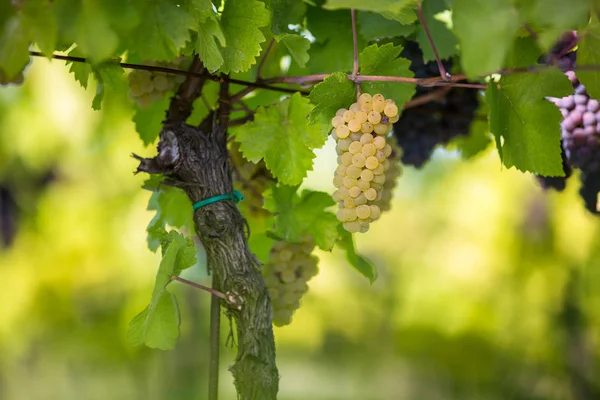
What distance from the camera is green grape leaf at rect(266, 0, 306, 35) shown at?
2.84ft

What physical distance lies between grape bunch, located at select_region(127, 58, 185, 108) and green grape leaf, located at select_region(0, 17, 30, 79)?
37 cm

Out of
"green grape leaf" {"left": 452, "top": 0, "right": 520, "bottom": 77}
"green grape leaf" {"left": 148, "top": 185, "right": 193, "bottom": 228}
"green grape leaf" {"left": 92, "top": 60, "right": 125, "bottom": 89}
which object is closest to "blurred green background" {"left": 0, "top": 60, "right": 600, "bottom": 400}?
"green grape leaf" {"left": 148, "top": 185, "right": 193, "bottom": 228}

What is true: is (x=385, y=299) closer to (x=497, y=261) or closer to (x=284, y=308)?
(x=497, y=261)

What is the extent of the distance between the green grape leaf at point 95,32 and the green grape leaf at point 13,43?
5 centimetres

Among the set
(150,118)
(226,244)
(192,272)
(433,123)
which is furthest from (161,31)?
(192,272)

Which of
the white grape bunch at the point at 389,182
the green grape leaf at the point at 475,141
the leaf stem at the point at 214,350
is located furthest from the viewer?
the green grape leaf at the point at 475,141

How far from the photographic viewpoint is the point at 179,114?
994 mm

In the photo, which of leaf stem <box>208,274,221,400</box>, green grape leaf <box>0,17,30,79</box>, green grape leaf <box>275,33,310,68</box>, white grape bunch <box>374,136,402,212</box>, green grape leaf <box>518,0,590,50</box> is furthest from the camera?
white grape bunch <box>374,136,402,212</box>

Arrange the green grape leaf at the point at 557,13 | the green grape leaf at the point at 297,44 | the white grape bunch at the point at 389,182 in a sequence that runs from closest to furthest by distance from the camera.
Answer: the green grape leaf at the point at 557,13
the green grape leaf at the point at 297,44
the white grape bunch at the point at 389,182

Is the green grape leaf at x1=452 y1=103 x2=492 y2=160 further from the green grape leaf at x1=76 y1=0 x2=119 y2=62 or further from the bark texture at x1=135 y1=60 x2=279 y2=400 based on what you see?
the green grape leaf at x1=76 y1=0 x2=119 y2=62

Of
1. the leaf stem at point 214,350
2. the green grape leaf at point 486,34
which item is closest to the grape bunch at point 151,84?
the leaf stem at point 214,350

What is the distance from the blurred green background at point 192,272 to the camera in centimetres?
251

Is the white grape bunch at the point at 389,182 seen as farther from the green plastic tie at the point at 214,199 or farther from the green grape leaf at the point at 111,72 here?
the green grape leaf at the point at 111,72

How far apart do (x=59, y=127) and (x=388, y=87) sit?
1.76 meters
